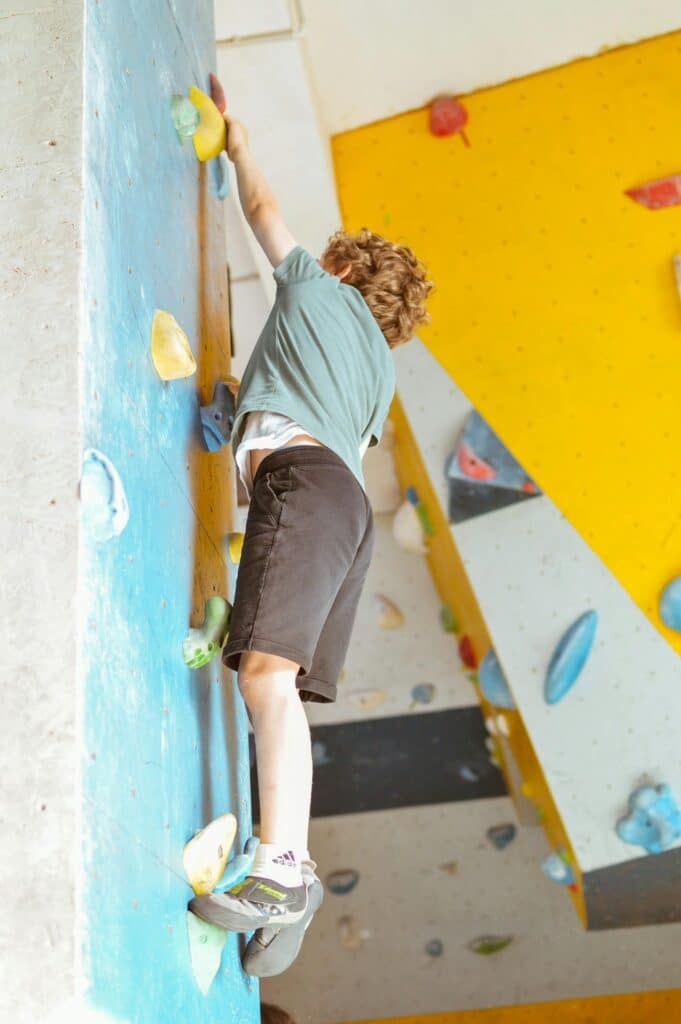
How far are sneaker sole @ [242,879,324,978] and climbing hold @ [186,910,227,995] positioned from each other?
102mm

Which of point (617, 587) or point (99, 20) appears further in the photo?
point (617, 587)

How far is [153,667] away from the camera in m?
1.20

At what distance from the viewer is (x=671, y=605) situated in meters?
2.68

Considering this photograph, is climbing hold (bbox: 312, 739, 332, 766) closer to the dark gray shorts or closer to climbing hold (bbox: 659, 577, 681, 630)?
climbing hold (bbox: 659, 577, 681, 630)

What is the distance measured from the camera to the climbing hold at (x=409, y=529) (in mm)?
3920

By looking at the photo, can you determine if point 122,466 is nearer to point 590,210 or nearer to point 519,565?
point 519,565

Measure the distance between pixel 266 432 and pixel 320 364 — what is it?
0.16 meters

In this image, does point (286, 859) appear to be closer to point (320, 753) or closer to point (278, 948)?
point (278, 948)

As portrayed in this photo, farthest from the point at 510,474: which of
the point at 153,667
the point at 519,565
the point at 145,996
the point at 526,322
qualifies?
the point at 145,996

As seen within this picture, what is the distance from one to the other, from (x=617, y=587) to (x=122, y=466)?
1.91 m

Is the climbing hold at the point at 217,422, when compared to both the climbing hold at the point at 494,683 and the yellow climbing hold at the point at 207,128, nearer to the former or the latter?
the yellow climbing hold at the point at 207,128

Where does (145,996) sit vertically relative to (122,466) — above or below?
below

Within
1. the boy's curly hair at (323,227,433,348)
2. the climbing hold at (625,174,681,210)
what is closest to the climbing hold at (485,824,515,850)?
the climbing hold at (625,174,681,210)

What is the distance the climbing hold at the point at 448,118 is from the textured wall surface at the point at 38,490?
6.63 ft
